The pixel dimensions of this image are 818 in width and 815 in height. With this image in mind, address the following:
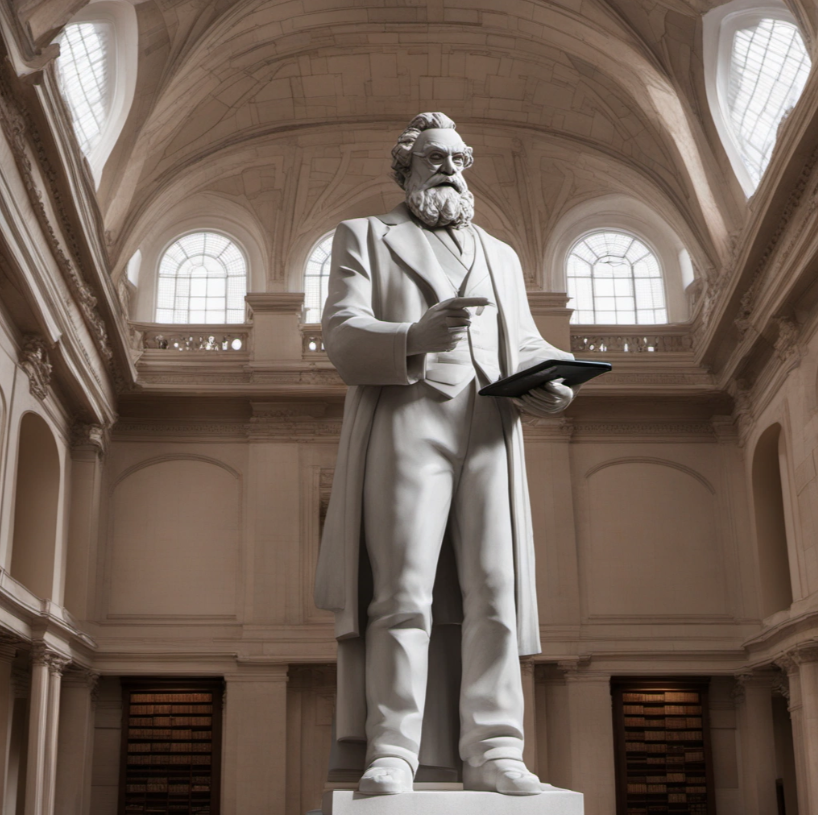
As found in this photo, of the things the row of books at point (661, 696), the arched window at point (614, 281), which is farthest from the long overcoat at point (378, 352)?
the arched window at point (614, 281)

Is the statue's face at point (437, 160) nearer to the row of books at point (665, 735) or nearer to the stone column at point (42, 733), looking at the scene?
the stone column at point (42, 733)

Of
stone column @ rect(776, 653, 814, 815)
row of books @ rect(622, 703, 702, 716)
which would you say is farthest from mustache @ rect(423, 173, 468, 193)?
row of books @ rect(622, 703, 702, 716)

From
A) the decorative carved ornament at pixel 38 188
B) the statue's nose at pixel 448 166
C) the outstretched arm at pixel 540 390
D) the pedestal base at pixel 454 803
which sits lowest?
the pedestal base at pixel 454 803

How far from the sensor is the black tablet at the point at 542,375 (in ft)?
11.0

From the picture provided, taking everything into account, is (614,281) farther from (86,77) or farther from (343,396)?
(86,77)

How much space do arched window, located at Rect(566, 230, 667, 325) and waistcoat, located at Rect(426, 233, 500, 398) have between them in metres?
17.9

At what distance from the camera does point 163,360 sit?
20.4 meters

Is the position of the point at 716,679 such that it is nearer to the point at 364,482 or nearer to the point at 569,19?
the point at 569,19

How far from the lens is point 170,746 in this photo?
18.5 meters

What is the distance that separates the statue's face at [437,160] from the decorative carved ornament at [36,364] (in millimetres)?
11313

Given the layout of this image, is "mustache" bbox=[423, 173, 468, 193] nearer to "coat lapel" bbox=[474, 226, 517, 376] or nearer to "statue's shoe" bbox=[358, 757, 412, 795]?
"coat lapel" bbox=[474, 226, 517, 376]

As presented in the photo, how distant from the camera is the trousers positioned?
3260mm

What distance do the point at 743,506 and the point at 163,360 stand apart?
10.6 m

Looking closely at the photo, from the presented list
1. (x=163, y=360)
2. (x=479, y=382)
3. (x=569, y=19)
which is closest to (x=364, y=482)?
(x=479, y=382)
